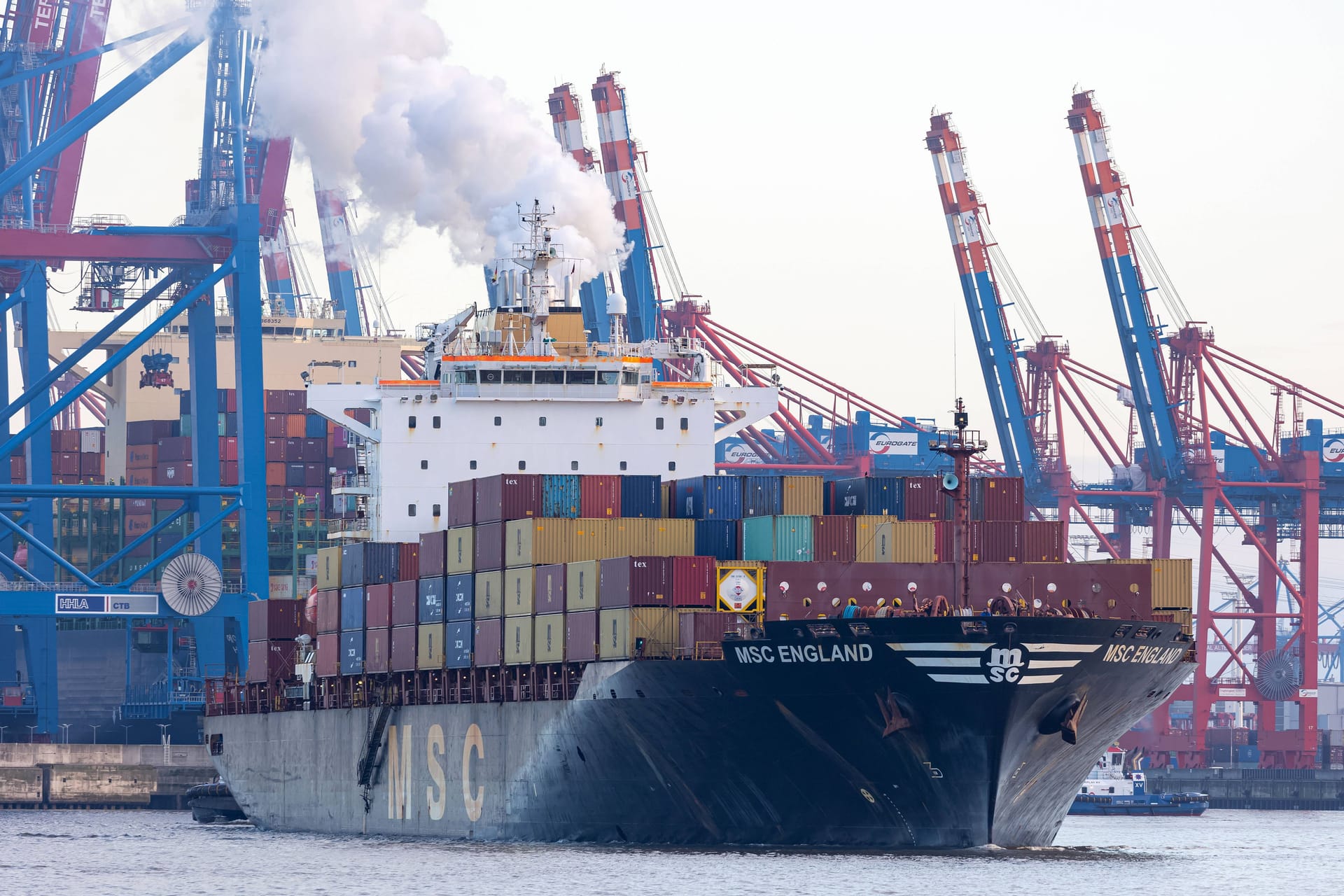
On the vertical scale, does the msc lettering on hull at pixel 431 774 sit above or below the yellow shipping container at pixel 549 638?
below

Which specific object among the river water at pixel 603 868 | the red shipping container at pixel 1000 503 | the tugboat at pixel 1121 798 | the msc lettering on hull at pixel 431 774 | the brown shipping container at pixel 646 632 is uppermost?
the red shipping container at pixel 1000 503

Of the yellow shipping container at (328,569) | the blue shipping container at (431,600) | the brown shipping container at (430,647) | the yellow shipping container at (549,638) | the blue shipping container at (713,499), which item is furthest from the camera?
the yellow shipping container at (328,569)

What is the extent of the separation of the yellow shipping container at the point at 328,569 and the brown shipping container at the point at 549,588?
31.8 feet

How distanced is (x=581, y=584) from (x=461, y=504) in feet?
18.3

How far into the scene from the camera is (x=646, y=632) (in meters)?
41.1

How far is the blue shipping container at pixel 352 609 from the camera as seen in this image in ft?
167

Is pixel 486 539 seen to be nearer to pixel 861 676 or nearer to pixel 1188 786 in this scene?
pixel 861 676

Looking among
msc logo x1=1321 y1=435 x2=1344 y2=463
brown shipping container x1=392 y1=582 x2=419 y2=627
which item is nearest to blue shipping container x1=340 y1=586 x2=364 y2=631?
brown shipping container x1=392 y1=582 x2=419 y2=627

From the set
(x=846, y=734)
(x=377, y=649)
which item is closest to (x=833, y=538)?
(x=846, y=734)

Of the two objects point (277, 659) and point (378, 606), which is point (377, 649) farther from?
point (277, 659)

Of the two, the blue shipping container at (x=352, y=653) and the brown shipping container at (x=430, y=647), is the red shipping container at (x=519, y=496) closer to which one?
the brown shipping container at (x=430, y=647)

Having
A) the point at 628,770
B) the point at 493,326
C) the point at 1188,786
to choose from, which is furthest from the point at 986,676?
the point at 1188,786

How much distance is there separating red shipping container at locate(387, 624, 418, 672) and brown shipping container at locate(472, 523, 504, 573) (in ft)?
10.4

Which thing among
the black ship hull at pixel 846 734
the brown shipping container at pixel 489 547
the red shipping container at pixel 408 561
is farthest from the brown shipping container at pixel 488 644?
the red shipping container at pixel 408 561
